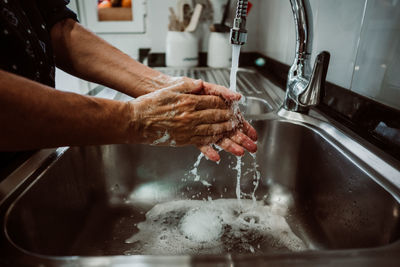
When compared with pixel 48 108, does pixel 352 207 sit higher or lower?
lower

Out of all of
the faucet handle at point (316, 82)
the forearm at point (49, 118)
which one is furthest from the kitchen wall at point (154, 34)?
the forearm at point (49, 118)

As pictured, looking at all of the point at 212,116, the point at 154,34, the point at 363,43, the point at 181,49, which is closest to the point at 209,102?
the point at 212,116

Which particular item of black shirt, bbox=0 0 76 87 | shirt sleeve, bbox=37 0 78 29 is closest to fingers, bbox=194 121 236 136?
black shirt, bbox=0 0 76 87

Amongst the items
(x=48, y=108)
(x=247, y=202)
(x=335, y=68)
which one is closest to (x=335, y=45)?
(x=335, y=68)

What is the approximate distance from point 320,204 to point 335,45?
426 millimetres

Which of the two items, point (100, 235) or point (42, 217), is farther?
point (100, 235)

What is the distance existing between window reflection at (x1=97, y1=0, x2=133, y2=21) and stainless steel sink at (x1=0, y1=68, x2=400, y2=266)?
102cm

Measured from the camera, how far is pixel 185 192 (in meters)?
0.71

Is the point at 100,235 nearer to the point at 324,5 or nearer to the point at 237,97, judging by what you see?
the point at 237,97

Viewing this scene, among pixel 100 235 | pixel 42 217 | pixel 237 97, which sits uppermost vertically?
pixel 237 97

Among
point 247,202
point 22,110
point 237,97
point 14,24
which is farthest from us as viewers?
point 247,202

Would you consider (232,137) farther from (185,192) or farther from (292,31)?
Answer: (292,31)

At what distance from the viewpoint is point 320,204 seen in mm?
585

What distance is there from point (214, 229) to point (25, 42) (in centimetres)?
50
